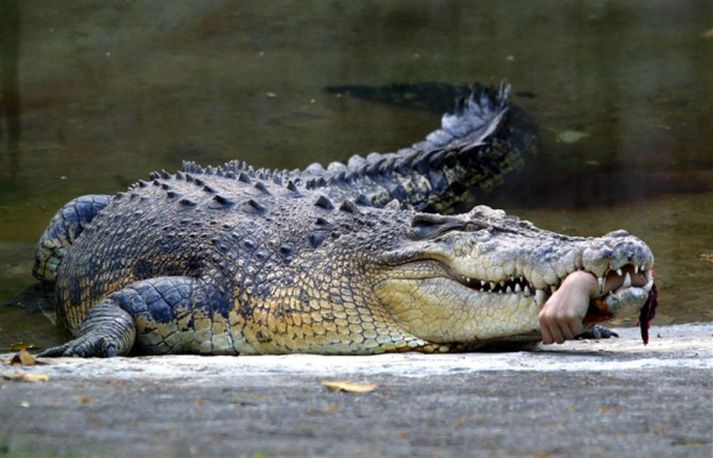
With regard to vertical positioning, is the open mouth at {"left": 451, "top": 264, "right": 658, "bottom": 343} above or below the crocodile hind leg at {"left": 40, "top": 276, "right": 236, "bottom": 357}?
above

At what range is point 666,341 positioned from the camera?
5348 mm

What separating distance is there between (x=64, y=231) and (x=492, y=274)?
3.02 m

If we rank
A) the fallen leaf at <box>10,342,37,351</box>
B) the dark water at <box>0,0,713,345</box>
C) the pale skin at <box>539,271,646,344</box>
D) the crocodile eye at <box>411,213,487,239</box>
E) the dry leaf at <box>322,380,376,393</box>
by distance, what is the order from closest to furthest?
the dry leaf at <box>322,380,376,393</box> < the pale skin at <box>539,271,646,344</box> < the crocodile eye at <box>411,213,487,239</box> < the fallen leaf at <box>10,342,37,351</box> < the dark water at <box>0,0,713,345</box>

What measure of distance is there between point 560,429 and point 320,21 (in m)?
11.1

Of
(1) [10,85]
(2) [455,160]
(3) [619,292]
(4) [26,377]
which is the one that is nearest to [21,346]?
(4) [26,377]

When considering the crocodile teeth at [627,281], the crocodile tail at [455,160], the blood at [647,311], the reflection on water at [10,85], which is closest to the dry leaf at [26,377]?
the crocodile teeth at [627,281]

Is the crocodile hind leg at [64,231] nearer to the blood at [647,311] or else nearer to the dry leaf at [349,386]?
the blood at [647,311]

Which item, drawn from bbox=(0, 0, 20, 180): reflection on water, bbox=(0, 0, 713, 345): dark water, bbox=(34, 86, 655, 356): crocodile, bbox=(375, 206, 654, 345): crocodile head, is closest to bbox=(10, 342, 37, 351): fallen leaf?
bbox=(0, 0, 713, 345): dark water

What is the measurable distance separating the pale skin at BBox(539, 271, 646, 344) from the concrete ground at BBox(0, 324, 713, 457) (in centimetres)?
11

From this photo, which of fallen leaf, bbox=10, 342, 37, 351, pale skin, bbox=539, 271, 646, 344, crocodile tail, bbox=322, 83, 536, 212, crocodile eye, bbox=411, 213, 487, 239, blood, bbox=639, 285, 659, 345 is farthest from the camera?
crocodile tail, bbox=322, 83, 536, 212

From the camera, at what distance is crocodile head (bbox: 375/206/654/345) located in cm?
469

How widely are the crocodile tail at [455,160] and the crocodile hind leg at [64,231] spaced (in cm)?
140

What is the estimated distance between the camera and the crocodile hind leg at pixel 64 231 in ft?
23.5

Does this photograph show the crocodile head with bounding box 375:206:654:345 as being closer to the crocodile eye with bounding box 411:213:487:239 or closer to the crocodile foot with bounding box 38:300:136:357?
the crocodile eye with bounding box 411:213:487:239
